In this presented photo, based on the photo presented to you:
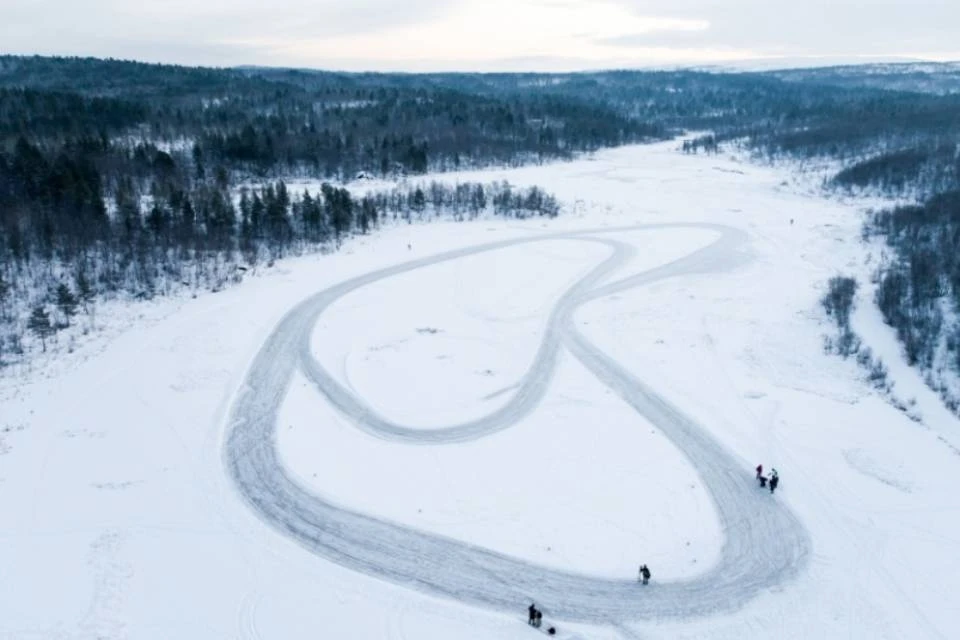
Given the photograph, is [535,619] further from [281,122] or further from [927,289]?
[281,122]

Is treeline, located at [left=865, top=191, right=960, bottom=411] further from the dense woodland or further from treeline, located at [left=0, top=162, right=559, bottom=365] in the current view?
treeline, located at [left=0, top=162, right=559, bottom=365]

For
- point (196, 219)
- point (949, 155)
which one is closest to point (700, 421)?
point (196, 219)

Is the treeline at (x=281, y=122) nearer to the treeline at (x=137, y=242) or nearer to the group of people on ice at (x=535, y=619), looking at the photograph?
the treeline at (x=137, y=242)

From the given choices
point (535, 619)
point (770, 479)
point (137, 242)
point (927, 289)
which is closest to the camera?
point (535, 619)

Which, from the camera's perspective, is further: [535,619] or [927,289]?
[927,289]

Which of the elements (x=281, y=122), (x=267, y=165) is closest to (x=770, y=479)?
(x=267, y=165)

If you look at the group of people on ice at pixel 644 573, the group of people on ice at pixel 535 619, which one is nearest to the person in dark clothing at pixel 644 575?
the group of people on ice at pixel 644 573

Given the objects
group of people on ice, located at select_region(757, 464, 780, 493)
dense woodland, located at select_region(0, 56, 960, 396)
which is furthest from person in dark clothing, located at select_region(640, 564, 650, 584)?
dense woodland, located at select_region(0, 56, 960, 396)
